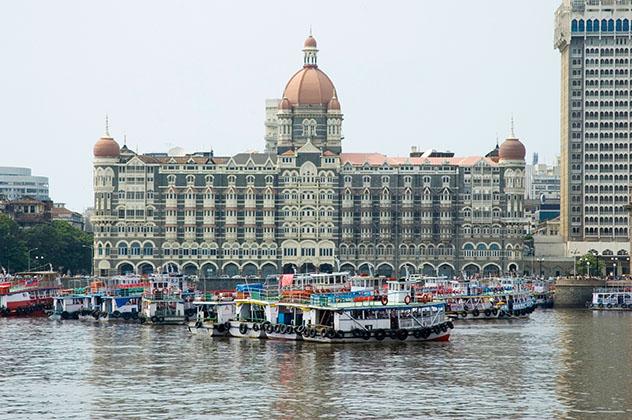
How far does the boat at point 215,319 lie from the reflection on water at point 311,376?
1588 millimetres

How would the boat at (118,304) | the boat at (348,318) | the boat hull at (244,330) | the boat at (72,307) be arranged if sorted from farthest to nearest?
the boat at (72,307) < the boat at (118,304) < the boat hull at (244,330) < the boat at (348,318)

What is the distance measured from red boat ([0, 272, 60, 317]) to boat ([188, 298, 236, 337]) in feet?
132

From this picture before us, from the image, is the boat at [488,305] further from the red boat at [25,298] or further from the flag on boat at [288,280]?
the red boat at [25,298]

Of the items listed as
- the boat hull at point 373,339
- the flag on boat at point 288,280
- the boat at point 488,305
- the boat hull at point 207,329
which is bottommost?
the boat hull at point 373,339

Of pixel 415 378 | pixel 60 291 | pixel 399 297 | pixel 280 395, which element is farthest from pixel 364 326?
pixel 60 291

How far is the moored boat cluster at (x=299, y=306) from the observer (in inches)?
5404

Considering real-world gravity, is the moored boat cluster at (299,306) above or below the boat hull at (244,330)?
above

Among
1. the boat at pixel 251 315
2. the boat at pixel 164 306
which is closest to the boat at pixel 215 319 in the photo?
the boat at pixel 251 315

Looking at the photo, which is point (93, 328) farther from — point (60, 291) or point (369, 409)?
point (369, 409)

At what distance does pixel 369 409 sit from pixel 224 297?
6443 centimetres

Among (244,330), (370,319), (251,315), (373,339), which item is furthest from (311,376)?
(251,315)

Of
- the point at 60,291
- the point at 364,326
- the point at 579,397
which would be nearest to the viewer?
the point at 579,397

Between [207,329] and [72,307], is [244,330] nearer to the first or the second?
[207,329]

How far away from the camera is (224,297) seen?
159125mm
